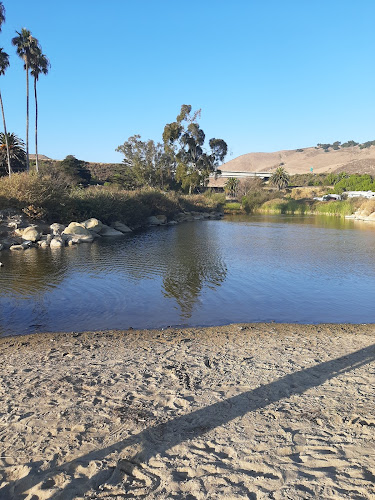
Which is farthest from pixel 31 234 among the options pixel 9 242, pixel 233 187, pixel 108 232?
pixel 233 187

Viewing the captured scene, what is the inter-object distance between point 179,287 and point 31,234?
14461 mm

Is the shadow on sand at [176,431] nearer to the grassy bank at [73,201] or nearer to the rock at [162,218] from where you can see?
the grassy bank at [73,201]

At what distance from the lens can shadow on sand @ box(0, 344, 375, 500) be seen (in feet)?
10.6

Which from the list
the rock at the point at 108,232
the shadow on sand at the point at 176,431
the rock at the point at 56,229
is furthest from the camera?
the rock at the point at 108,232

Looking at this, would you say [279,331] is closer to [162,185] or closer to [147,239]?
[147,239]

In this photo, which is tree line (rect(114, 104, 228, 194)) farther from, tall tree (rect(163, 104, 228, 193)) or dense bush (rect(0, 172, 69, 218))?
dense bush (rect(0, 172, 69, 218))

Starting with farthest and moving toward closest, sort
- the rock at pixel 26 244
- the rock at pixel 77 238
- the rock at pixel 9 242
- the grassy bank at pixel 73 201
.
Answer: the grassy bank at pixel 73 201
the rock at pixel 77 238
the rock at pixel 9 242
the rock at pixel 26 244

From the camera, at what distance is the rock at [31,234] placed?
22823 mm

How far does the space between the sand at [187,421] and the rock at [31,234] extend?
17212mm

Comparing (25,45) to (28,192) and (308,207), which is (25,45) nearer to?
(28,192)

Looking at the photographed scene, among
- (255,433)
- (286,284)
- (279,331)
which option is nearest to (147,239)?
(286,284)

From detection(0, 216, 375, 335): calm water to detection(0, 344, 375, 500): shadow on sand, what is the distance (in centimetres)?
354

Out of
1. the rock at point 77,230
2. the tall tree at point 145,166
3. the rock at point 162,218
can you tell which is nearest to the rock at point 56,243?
the rock at point 77,230

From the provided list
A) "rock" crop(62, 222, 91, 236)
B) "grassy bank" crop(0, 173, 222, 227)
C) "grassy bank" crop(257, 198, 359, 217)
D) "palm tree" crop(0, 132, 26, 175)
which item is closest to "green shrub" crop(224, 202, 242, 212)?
"grassy bank" crop(257, 198, 359, 217)
